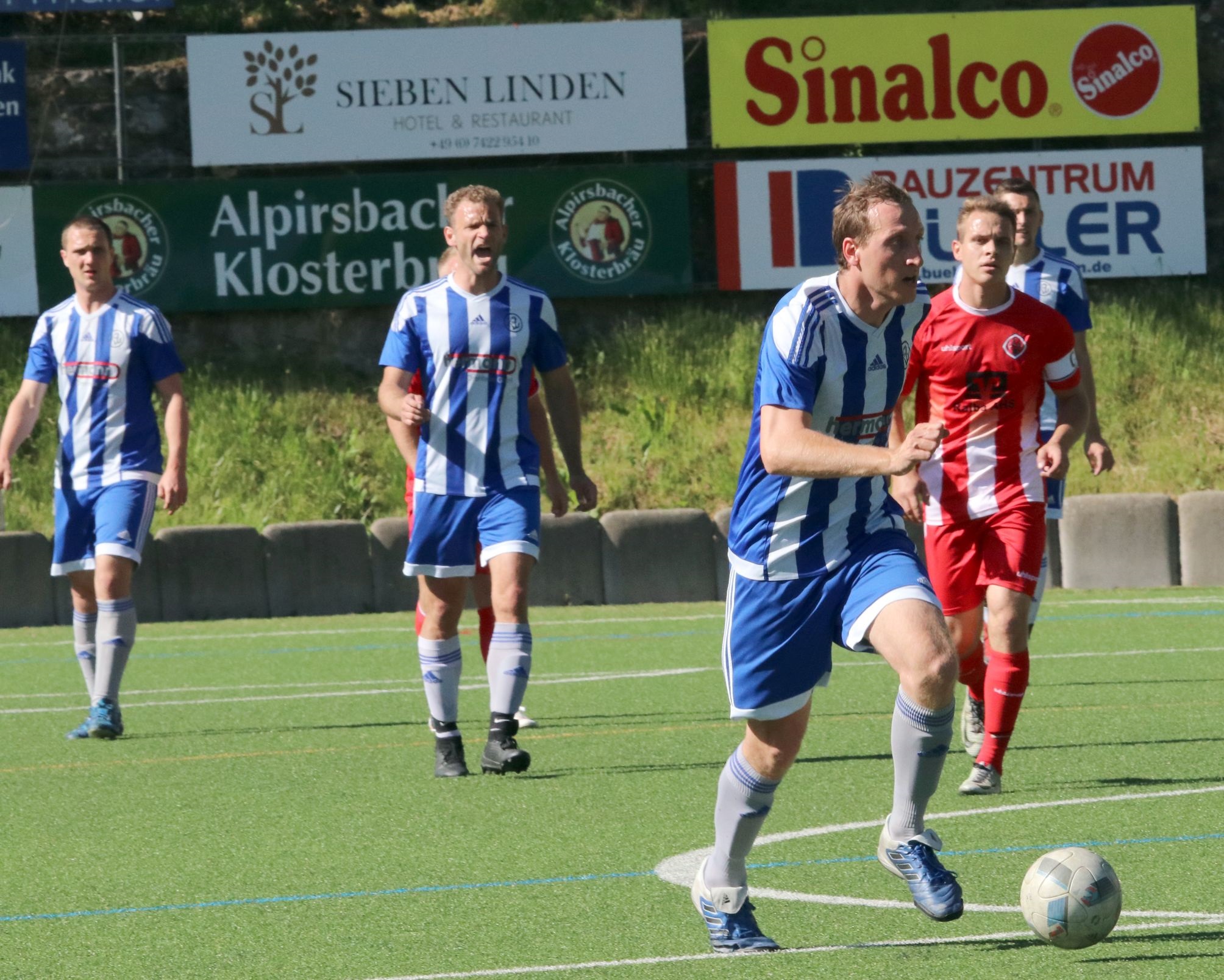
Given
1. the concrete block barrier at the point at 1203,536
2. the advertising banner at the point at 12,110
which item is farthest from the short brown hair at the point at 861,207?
the advertising banner at the point at 12,110

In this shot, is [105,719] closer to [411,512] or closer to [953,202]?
[411,512]

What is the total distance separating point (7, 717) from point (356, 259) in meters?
9.58

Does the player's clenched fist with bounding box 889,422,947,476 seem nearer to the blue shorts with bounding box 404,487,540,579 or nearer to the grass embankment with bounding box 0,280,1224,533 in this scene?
the blue shorts with bounding box 404,487,540,579

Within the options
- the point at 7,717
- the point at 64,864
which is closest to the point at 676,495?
the point at 7,717

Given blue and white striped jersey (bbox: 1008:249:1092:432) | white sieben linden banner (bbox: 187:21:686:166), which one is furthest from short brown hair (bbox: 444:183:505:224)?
white sieben linden banner (bbox: 187:21:686:166)

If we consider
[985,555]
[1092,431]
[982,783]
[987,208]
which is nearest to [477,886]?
[982,783]

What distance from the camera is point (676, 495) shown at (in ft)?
56.1

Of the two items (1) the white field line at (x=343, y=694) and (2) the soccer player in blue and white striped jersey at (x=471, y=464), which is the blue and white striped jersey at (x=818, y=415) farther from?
(1) the white field line at (x=343, y=694)

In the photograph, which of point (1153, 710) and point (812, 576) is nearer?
point (812, 576)

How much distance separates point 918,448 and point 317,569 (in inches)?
424

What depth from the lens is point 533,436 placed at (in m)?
7.45

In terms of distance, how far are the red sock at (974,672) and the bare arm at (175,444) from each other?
3.22 metres

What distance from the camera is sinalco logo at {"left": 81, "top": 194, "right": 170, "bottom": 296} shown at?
1805 cm

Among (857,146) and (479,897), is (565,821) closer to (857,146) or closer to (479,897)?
(479,897)
